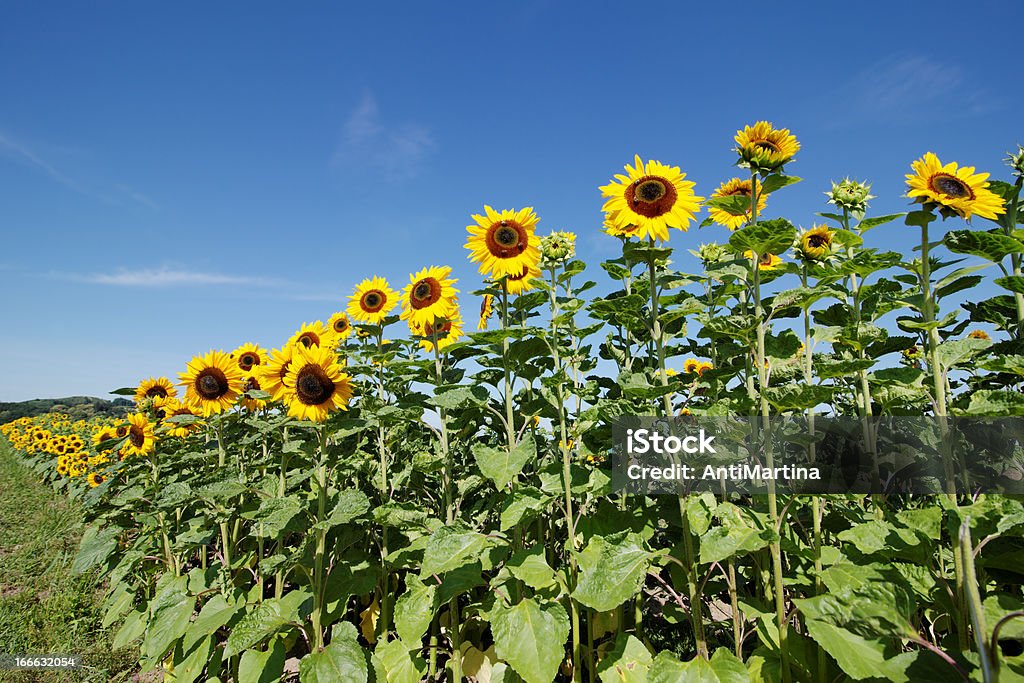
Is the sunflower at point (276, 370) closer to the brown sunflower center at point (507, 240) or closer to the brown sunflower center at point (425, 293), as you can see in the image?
the brown sunflower center at point (425, 293)

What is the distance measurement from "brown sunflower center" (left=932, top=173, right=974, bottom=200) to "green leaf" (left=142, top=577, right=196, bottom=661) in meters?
4.51

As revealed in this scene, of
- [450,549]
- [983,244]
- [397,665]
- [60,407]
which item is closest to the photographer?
[983,244]

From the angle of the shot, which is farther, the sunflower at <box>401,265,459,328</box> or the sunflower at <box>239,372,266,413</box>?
the sunflower at <box>239,372,266,413</box>

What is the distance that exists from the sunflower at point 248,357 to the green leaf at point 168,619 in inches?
67.6

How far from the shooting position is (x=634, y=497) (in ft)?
9.36

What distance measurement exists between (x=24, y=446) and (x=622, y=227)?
17531 mm

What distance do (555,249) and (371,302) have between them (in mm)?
1952

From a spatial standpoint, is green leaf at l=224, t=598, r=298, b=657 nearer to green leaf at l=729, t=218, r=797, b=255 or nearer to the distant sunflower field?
the distant sunflower field

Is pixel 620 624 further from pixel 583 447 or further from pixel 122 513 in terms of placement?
pixel 122 513

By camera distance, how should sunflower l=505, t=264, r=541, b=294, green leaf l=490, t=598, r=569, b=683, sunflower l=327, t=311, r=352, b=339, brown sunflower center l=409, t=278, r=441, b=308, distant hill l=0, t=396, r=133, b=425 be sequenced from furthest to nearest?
distant hill l=0, t=396, r=133, b=425 < sunflower l=327, t=311, r=352, b=339 < brown sunflower center l=409, t=278, r=441, b=308 < sunflower l=505, t=264, r=541, b=294 < green leaf l=490, t=598, r=569, b=683

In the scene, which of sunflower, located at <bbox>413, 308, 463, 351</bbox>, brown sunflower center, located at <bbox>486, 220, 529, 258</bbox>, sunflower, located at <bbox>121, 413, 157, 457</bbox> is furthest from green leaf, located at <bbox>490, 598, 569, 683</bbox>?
sunflower, located at <bbox>121, 413, 157, 457</bbox>

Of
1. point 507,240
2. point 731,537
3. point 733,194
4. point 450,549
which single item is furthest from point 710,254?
point 450,549

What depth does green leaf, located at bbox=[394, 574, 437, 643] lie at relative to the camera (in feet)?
8.60

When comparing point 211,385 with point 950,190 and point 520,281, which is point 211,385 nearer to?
point 520,281
